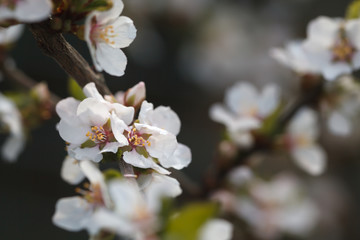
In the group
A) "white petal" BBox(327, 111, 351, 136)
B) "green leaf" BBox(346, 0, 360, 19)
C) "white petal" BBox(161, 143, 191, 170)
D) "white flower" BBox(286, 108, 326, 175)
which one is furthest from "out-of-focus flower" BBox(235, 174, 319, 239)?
"white petal" BBox(161, 143, 191, 170)

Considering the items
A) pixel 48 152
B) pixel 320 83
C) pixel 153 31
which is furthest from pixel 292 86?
pixel 320 83

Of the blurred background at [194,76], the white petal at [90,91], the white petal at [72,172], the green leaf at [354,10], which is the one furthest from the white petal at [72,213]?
the blurred background at [194,76]

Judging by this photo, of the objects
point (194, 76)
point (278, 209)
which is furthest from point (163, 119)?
point (194, 76)

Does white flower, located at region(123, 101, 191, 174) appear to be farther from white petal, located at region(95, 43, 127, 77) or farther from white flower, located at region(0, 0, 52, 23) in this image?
white flower, located at region(0, 0, 52, 23)

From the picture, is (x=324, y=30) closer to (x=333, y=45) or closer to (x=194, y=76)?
(x=333, y=45)

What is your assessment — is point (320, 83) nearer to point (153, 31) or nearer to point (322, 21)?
point (322, 21)
